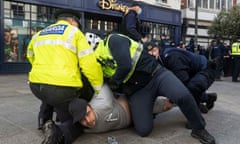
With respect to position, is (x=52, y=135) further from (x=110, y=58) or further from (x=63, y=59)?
(x=110, y=58)

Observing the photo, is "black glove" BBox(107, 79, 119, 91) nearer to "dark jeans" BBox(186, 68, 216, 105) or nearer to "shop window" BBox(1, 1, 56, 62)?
"dark jeans" BBox(186, 68, 216, 105)

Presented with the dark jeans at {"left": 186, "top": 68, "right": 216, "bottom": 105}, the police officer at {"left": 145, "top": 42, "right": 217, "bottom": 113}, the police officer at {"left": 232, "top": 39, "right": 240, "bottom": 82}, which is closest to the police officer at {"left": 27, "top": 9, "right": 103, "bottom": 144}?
the police officer at {"left": 145, "top": 42, "right": 217, "bottom": 113}

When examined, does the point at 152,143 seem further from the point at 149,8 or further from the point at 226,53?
the point at 149,8

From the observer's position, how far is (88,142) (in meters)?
3.64

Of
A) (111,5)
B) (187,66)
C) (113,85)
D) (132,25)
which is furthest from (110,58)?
(111,5)

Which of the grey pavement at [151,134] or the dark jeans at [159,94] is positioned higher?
the dark jeans at [159,94]

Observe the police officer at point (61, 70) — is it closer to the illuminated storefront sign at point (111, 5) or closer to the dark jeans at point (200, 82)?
the dark jeans at point (200, 82)

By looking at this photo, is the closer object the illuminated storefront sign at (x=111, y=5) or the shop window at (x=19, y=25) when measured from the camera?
the shop window at (x=19, y=25)

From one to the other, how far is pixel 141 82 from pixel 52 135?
4.27 feet

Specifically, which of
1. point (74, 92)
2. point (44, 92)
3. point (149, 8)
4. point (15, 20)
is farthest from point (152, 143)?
point (149, 8)

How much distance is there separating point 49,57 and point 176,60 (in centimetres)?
185

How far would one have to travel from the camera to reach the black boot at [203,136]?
3.56m

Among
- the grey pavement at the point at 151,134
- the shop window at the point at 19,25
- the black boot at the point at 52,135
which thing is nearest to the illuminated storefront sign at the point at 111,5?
the shop window at the point at 19,25

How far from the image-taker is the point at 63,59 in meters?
3.29
